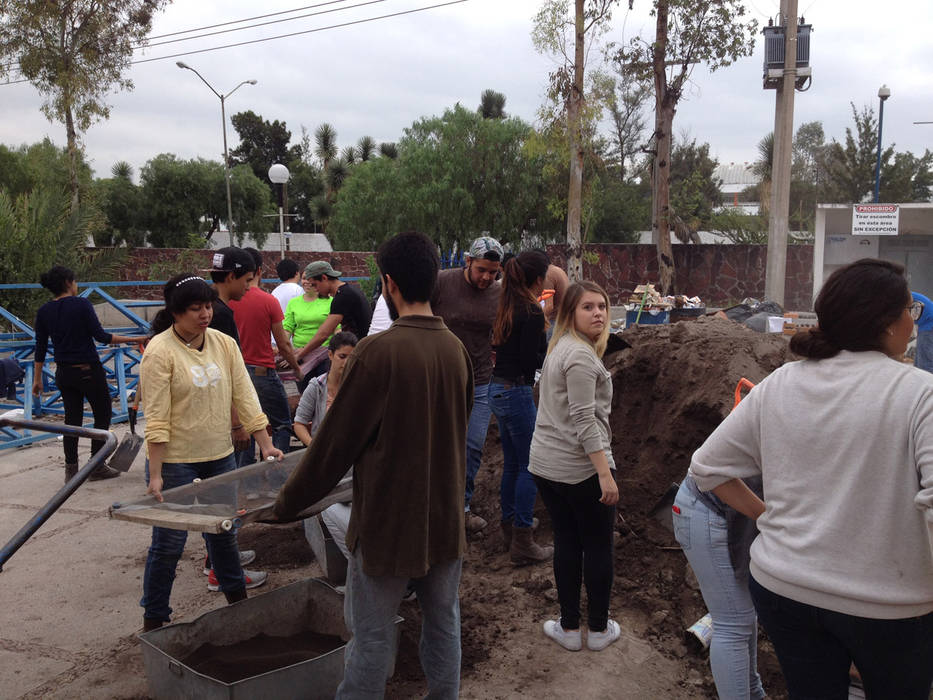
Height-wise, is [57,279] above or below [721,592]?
above

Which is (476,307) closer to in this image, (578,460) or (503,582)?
(578,460)

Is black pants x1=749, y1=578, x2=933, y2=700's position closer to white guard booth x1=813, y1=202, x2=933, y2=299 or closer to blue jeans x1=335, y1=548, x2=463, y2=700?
blue jeans x1=335, y1=548, x2=463, y2=700

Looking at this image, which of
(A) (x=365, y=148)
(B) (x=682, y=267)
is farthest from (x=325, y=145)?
(B) (x=682, y=267)

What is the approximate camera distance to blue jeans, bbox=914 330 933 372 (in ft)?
23.4

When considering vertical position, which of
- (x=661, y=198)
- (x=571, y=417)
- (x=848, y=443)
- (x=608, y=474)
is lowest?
(x=608, y=474)

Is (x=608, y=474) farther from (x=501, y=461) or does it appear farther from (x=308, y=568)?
(x=501, y=461)

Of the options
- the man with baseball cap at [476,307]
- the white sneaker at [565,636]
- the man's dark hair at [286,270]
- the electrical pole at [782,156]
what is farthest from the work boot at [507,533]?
the electrical pole at [782,156]

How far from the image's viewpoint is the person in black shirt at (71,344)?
20.9 feet

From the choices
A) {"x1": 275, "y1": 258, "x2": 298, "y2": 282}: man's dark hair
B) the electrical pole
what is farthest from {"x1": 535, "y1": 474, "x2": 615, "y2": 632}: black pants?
the electrical pole

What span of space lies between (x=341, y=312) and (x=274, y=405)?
2.96 ft

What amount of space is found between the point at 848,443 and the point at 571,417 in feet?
5.41

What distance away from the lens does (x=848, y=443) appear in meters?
1.88

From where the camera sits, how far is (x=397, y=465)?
7.89ft

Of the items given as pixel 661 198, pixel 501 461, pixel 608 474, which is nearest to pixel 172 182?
pixel 661 198
